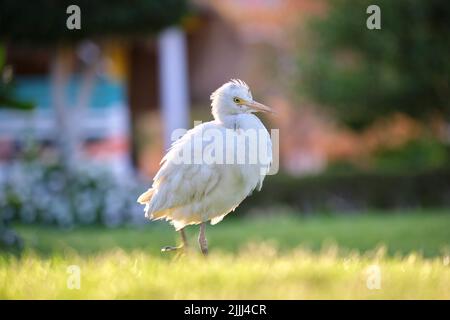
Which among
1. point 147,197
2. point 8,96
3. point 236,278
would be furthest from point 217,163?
point 8,96

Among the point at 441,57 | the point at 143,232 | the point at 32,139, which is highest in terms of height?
the point at 441,57

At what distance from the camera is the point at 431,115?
689 inches

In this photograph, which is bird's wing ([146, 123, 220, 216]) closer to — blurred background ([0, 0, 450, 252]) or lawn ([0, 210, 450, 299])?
lawn ([0, 210, 450, 299])

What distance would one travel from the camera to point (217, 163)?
257 inches

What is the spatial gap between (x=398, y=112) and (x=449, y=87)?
4.36ft

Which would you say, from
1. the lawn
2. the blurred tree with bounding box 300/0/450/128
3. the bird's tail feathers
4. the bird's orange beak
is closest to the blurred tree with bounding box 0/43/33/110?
the lawn

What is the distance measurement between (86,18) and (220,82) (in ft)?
23.9

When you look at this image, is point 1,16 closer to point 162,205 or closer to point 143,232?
point 143,232

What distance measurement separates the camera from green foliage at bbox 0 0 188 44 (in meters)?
13.7

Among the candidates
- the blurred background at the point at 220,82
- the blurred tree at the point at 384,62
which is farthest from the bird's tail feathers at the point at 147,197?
the blurred tree at the point at 384,62

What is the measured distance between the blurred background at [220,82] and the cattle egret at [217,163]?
11.9 ft

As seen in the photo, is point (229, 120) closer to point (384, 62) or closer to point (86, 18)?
point (86, 18)

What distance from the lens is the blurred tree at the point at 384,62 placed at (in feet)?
52.7
